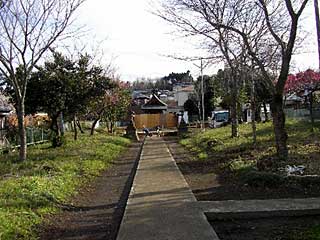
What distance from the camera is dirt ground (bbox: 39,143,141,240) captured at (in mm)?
7594

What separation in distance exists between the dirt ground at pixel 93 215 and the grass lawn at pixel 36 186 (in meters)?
0.25

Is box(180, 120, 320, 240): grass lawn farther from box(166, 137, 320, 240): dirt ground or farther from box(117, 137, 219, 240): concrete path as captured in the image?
box(117, 137, 219, 240): concrete path

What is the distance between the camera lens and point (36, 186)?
35.2ft

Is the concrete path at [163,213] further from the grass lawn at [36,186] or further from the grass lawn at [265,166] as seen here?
the grass lawn at [36,186]

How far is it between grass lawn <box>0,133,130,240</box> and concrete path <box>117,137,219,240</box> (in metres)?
1.55

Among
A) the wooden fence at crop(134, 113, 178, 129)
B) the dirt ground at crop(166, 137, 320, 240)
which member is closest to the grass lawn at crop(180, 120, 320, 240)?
the dirt ground at crop(166, 137, 320, 240)

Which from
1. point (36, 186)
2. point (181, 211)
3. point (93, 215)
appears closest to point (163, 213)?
point (181, 211)

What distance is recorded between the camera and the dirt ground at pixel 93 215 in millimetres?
7594

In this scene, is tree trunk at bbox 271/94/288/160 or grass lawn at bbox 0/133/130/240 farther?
tree trunk at bbox 271/94/288/160

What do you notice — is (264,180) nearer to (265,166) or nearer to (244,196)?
(244,196)

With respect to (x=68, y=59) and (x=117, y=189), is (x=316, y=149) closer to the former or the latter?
(x=117, y=189)

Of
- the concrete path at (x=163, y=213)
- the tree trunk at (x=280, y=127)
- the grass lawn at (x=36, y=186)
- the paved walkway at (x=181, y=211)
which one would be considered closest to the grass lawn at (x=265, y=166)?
the tree trunk at (x=280, y=127)

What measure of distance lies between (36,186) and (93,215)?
7.46ft

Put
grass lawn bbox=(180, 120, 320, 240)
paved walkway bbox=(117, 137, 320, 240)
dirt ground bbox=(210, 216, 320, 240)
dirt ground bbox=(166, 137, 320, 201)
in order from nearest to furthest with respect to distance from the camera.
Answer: dirt ground bbox=(210, 216, 320, 240)
paved walkway bbox=(117, 137, 320, 240)
dirt ground bbox=(166, 137, 320, 201)
grass lawn bbox=(180, 120, 320, 240)
